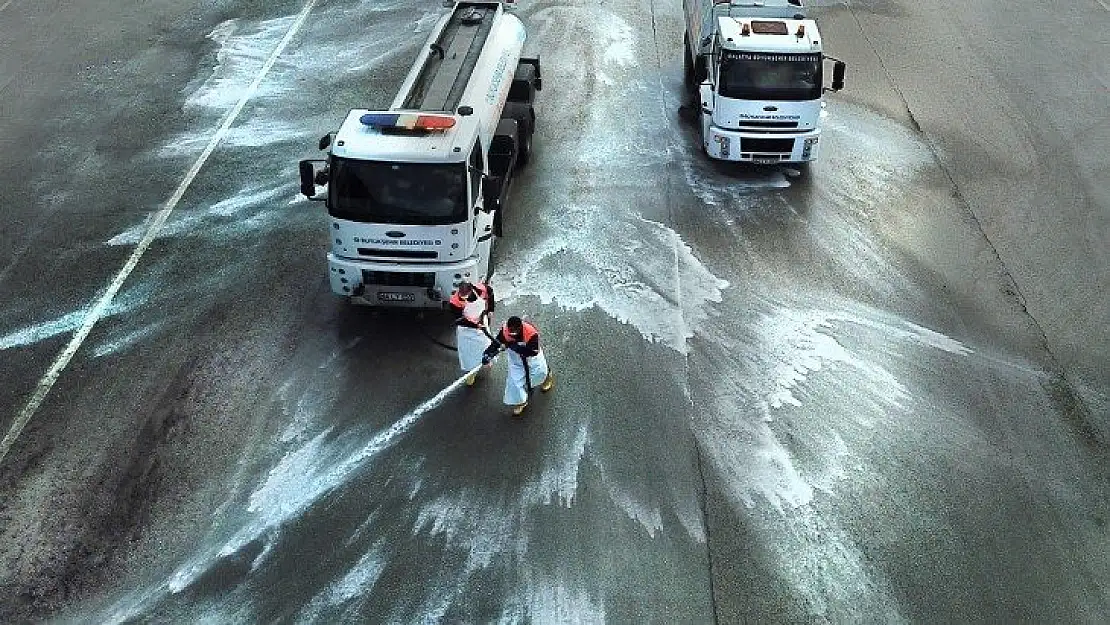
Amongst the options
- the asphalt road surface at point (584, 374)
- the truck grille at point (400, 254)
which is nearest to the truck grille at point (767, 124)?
the asphalt road surface at point (584, 374)

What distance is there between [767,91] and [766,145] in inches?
41.0

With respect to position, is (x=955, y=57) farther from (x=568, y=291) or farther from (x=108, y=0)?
(x=108, y=0)

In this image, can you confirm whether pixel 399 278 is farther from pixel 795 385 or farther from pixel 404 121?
pixel 795 385

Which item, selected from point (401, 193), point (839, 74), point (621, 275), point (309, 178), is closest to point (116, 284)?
point (309, 178)

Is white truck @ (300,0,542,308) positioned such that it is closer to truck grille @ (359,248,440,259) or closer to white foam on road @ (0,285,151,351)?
truck grille @ (359,248,440,259)

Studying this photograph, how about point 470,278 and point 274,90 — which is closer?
point 470,278

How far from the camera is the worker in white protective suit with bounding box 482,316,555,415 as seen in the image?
1310cm

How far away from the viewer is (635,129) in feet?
70.5

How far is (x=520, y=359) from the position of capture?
43.7 feet

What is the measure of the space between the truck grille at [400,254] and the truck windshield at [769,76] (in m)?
7.81

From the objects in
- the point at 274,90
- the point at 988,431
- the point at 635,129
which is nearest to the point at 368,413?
the point at 988,431

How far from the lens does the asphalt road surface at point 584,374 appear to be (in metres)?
11.2

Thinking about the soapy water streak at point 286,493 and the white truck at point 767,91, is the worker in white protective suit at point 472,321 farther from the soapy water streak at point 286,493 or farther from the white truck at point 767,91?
the white truck at point 767,91

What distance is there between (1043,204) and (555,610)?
1403 centimetres
